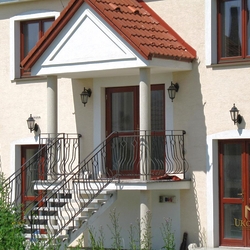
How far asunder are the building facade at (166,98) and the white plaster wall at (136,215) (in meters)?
0.02

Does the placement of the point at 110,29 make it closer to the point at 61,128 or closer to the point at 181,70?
the point at 181,70

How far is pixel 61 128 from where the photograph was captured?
18016mm

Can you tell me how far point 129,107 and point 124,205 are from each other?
2179 mm

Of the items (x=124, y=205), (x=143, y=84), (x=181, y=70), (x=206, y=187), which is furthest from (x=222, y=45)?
(x=124, y=205)

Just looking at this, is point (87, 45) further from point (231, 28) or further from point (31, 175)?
point (31, 175)

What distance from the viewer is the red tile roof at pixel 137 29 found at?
15.2 meters

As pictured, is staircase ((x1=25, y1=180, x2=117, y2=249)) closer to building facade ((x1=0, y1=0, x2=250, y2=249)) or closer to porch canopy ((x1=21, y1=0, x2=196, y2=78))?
building facade ((x1=0, y1=0, x2=250, y2=249))

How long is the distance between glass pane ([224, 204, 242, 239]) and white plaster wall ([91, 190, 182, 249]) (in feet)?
3.33

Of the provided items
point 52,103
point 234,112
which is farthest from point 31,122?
point 234,112

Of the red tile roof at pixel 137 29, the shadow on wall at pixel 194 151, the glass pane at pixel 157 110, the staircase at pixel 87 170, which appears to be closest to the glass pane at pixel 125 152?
the staircase at pixel 87 170

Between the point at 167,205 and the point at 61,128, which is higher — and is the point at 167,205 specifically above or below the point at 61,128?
below

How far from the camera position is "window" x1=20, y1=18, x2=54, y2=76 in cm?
1861

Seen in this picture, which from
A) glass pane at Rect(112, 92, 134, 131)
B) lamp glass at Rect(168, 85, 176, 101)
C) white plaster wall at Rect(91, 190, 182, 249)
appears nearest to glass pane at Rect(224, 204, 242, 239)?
white plaster wall at Rect(91, 190, 182, 249)

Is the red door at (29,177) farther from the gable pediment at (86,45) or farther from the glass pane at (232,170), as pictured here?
the glass pane at (232,170)
